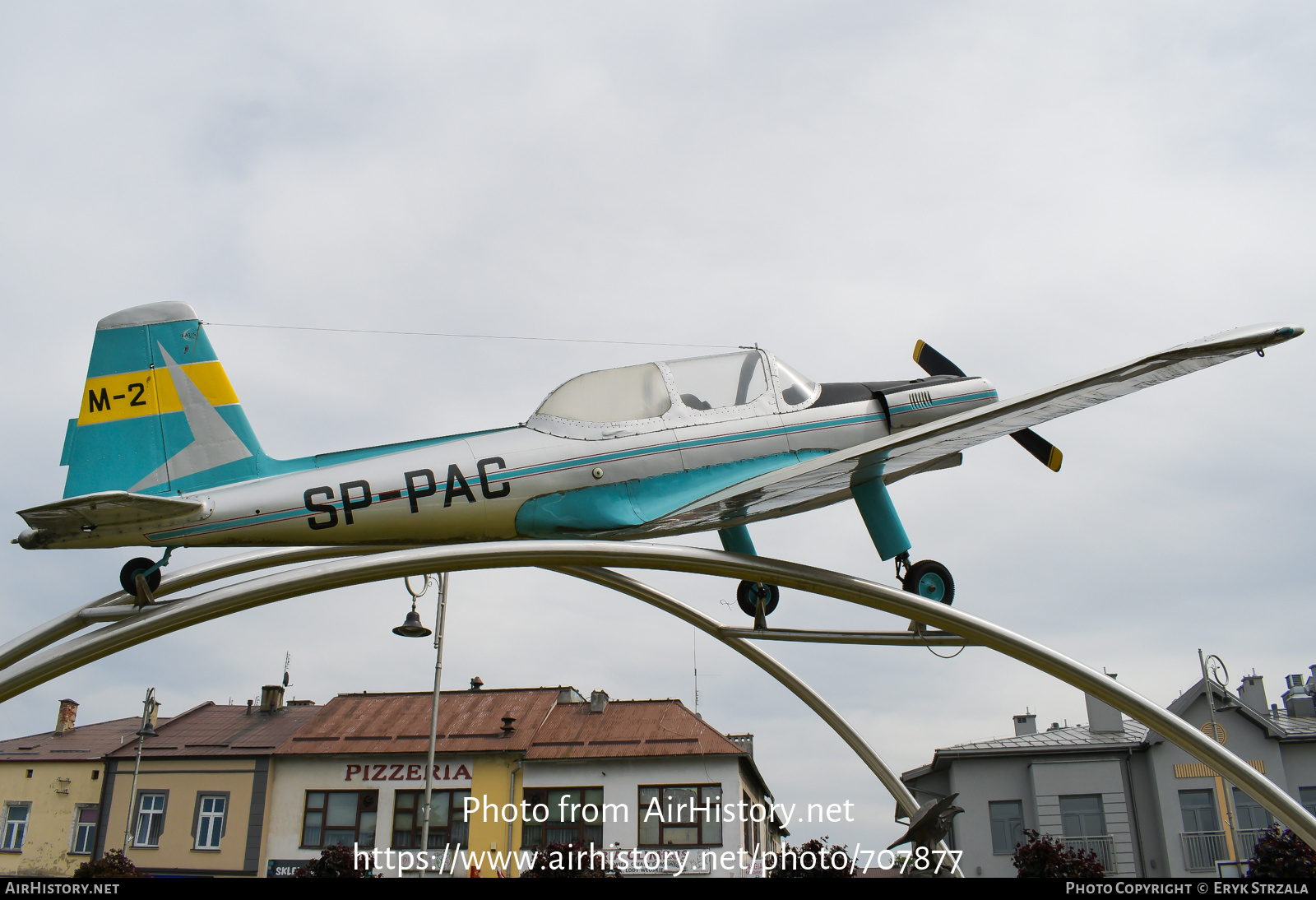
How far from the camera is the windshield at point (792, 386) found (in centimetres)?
1276

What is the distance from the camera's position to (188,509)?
32.9 ft

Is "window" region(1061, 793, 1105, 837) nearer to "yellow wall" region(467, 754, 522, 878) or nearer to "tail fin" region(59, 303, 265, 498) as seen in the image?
"yellow wall" region(467, 754, 522, 878)

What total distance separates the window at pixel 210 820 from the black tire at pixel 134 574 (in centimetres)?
3521

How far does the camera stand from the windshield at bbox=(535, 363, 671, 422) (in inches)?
478

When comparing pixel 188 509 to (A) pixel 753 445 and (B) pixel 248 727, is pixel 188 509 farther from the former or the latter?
(B) pixel 248 727

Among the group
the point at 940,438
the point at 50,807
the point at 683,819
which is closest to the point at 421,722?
the point at 683,819

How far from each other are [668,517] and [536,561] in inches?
76.7

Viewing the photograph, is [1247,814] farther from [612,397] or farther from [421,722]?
[612,397]

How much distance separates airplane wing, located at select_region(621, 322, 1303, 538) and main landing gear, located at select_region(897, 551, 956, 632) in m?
1.31

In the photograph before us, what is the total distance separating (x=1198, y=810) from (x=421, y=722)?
3058cm

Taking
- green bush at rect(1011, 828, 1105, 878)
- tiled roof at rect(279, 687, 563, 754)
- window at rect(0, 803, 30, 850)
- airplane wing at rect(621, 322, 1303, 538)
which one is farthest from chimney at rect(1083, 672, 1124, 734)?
window at rect(0, 803, 30, 850)

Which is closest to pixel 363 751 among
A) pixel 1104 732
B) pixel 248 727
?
pixel 248 727

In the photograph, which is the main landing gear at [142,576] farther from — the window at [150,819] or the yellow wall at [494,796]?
the window at [150,819]

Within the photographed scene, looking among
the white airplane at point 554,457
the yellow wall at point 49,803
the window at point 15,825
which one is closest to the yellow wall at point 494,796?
the yellow wall at point 49,803
